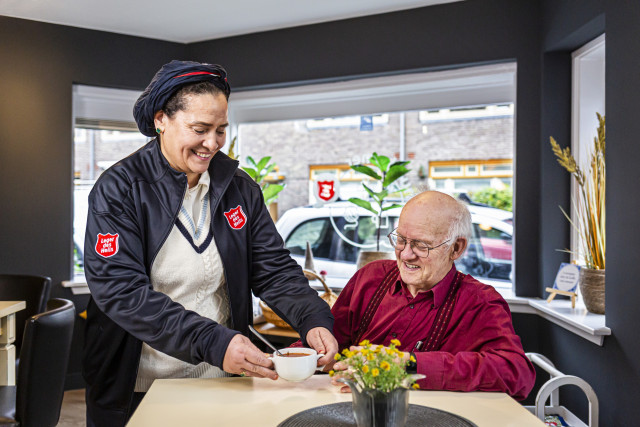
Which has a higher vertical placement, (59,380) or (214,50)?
(214,50)

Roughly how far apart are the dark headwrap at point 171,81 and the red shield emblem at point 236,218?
350 mm

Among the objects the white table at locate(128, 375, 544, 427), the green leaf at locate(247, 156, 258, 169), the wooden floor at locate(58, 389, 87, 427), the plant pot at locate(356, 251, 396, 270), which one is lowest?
the wooden floor at locate(58, 389, 87, 427)

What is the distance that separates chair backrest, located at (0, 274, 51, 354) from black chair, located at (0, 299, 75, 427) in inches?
36.3

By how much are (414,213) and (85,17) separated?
123 inches

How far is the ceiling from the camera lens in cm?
364

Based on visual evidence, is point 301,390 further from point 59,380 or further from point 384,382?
point 59,380

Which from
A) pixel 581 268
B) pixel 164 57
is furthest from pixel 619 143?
pixel 164 57

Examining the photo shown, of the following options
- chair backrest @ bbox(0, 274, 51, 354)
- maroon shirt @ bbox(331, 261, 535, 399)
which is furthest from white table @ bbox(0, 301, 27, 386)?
maroon shirt @ bbox(331, 261, 535, 399)

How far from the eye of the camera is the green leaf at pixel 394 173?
368cm

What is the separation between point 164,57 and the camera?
438 cm

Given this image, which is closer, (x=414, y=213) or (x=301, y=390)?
(x=301, y=390)

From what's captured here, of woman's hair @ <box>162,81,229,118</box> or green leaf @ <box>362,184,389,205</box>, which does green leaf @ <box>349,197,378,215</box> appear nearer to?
green leaf @ <box>362,184,389,205</box>

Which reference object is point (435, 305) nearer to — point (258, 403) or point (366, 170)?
point (258, 403)

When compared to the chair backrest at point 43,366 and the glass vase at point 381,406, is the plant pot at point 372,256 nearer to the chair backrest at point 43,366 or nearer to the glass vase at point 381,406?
the chair backrest at point 43,366
